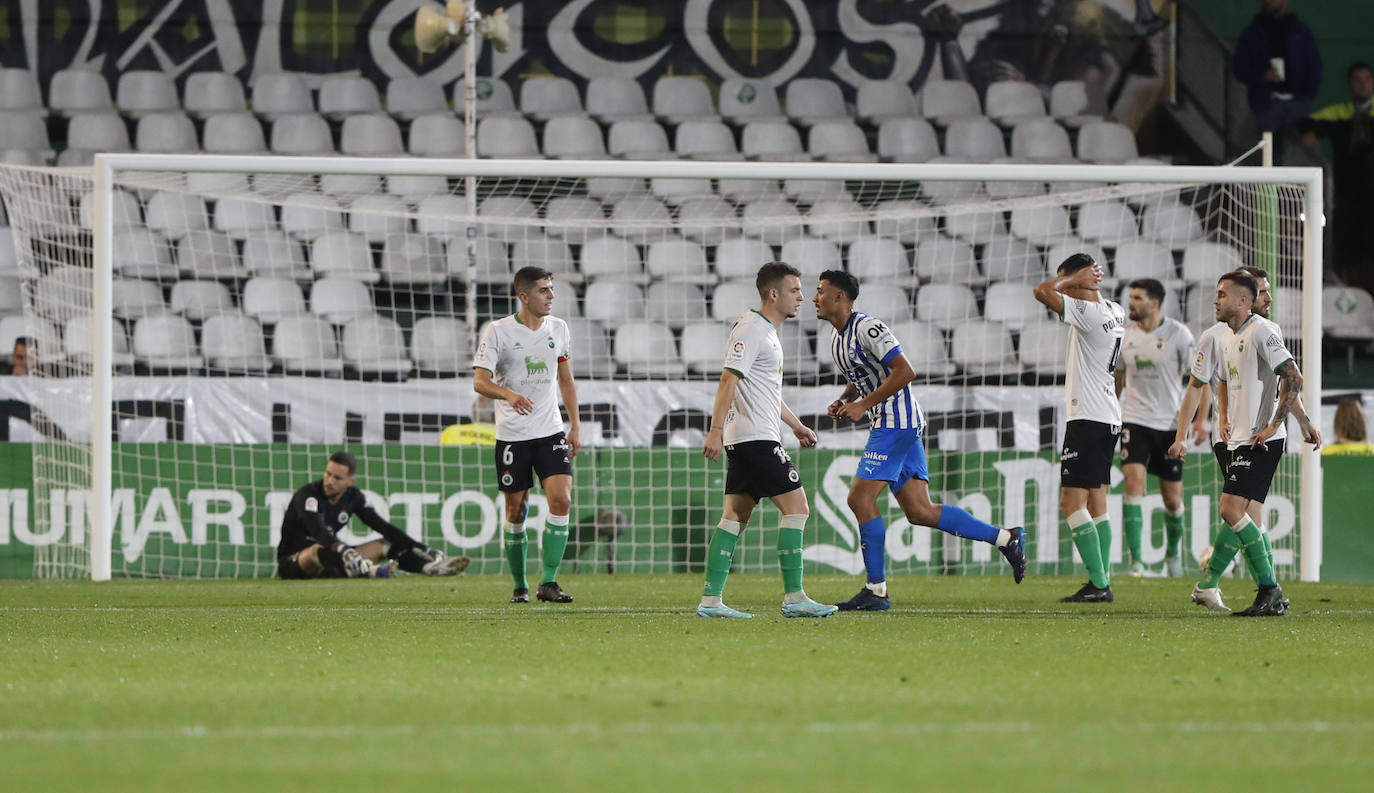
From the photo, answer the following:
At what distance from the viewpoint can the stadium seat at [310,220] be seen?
16.1 m

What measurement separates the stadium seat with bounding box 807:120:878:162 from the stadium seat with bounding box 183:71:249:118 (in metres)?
6.41

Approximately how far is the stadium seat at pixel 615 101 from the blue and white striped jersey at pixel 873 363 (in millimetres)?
10250

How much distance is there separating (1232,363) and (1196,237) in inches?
362

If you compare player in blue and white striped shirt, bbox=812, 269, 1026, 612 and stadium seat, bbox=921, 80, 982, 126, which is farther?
stadium seat, bbox=921, 80, 982, 126

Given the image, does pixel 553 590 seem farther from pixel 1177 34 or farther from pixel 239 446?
pixel 1177 34

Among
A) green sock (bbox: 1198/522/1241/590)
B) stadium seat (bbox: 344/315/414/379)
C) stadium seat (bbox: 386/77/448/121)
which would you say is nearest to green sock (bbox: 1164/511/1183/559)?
green sock (bbox: 1198/522/1241/590)

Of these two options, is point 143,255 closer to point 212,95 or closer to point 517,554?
point 212,95

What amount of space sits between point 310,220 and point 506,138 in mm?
2365

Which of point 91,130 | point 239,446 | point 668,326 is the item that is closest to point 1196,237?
point 668,326

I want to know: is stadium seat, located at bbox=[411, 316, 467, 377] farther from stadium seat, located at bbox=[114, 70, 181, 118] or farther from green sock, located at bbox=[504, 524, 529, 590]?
green sock, located at bbox=[504, 524, 529, 590]

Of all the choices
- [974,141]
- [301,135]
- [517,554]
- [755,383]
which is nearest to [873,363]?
[755,383]

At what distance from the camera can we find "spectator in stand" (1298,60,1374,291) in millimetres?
18031

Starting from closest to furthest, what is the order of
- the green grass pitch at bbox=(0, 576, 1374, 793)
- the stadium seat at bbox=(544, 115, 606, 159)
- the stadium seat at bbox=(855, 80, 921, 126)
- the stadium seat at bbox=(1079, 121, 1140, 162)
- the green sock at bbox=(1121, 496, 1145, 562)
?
the green grass pitch at bbox=(0, 576, 1374, 793) < the green sock at bbox=(1121, 496, 1145, 562) < the stadium seat at bbox=(544, 115, 606, 159) < the stadium seat at bbox=(1079, 121, 1140, 162) < the stadium seat at bbox=(855, 80, 921, 126)

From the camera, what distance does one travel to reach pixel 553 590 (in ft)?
29.0
